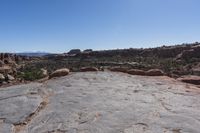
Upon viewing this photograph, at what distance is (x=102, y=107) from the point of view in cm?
887

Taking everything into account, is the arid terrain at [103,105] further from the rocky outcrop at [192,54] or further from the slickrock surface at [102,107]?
the rocky outcrop at [192,54]

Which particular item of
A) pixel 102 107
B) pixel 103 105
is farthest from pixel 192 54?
pixel 102 107

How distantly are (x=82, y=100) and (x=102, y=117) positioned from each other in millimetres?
1715

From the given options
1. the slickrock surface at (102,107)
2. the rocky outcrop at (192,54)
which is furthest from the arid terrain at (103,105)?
the rocky outcrop at (192,54)

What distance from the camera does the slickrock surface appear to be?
24.5 feet

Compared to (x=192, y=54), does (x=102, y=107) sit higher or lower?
higher

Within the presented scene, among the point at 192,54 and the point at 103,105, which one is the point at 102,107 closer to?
the point at 103,105

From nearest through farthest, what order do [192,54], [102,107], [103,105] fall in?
[102,107]
[103,105]
[192,54]

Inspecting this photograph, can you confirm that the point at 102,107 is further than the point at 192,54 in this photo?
No

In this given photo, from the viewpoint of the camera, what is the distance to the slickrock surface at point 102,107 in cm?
746

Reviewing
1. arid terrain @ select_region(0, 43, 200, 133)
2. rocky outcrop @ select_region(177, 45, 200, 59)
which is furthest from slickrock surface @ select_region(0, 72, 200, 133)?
rocky outcrop @ select_region(177, 45, 200, 59)

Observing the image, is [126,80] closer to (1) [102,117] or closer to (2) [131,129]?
(1) [102,117]

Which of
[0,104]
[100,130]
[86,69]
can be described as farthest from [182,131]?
[86,69]

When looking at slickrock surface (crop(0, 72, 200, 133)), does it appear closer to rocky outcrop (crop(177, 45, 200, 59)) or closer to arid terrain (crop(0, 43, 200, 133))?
arid terrain (crop(0, 43, 200, 133))
